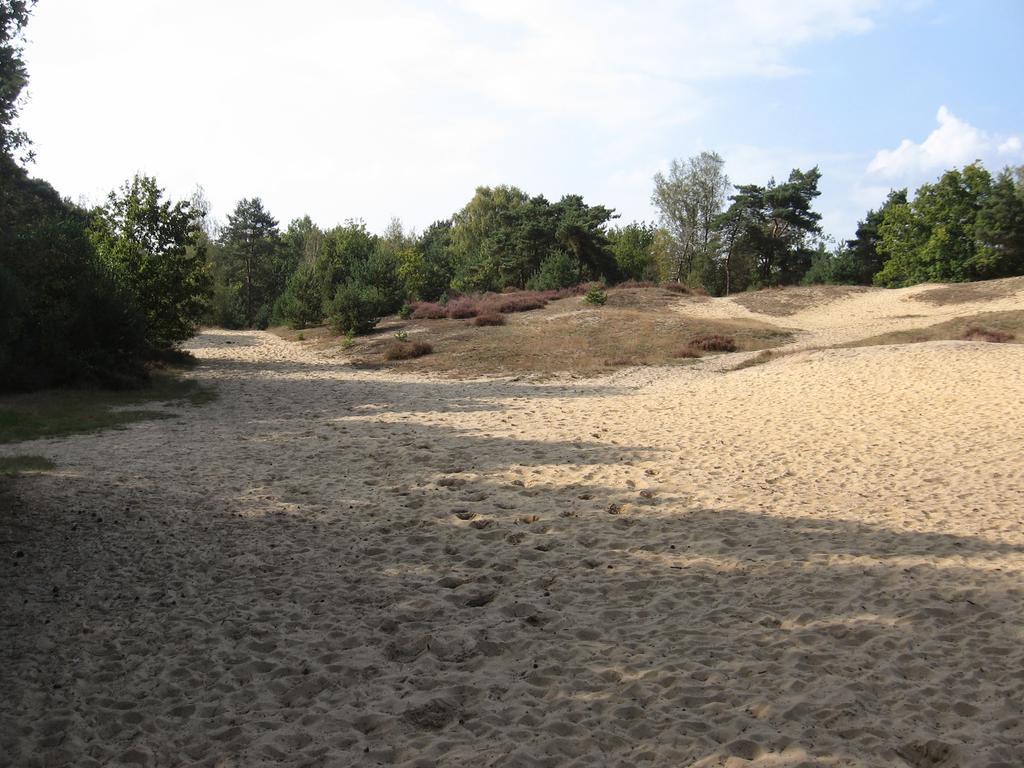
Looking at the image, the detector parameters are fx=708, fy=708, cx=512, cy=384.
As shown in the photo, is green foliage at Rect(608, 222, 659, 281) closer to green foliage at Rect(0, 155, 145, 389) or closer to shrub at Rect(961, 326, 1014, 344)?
shrub at Rect(961, 326, 1014, 344)

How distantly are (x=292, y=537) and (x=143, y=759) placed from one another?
11.5ft

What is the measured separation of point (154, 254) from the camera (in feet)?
70.8

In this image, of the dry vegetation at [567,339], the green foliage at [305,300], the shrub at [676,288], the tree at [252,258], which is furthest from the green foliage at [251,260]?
the shrub at [676,288]

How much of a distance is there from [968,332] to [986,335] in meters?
0.74

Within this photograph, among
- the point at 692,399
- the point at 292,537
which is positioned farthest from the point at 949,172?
the point at 292,537

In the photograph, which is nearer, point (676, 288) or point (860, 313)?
point (860, 313)

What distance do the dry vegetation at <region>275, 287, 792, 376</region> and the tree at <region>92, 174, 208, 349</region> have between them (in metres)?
5.94

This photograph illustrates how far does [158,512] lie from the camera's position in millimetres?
7875

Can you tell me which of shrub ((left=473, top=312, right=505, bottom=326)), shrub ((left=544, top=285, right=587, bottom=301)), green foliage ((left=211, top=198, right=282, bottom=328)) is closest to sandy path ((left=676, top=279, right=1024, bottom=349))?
shrub ((left=544, top=285, right=587, bottom=301))

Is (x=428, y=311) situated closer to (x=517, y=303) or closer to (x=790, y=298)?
(x=517, y=303)

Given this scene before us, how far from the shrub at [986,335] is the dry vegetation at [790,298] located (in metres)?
10.5

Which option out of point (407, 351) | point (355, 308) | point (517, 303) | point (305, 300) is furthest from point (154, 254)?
point (305, 300)

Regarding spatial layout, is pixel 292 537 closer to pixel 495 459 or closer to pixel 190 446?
pixel 495 459

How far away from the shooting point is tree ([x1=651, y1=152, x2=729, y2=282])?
58500 millimetres
